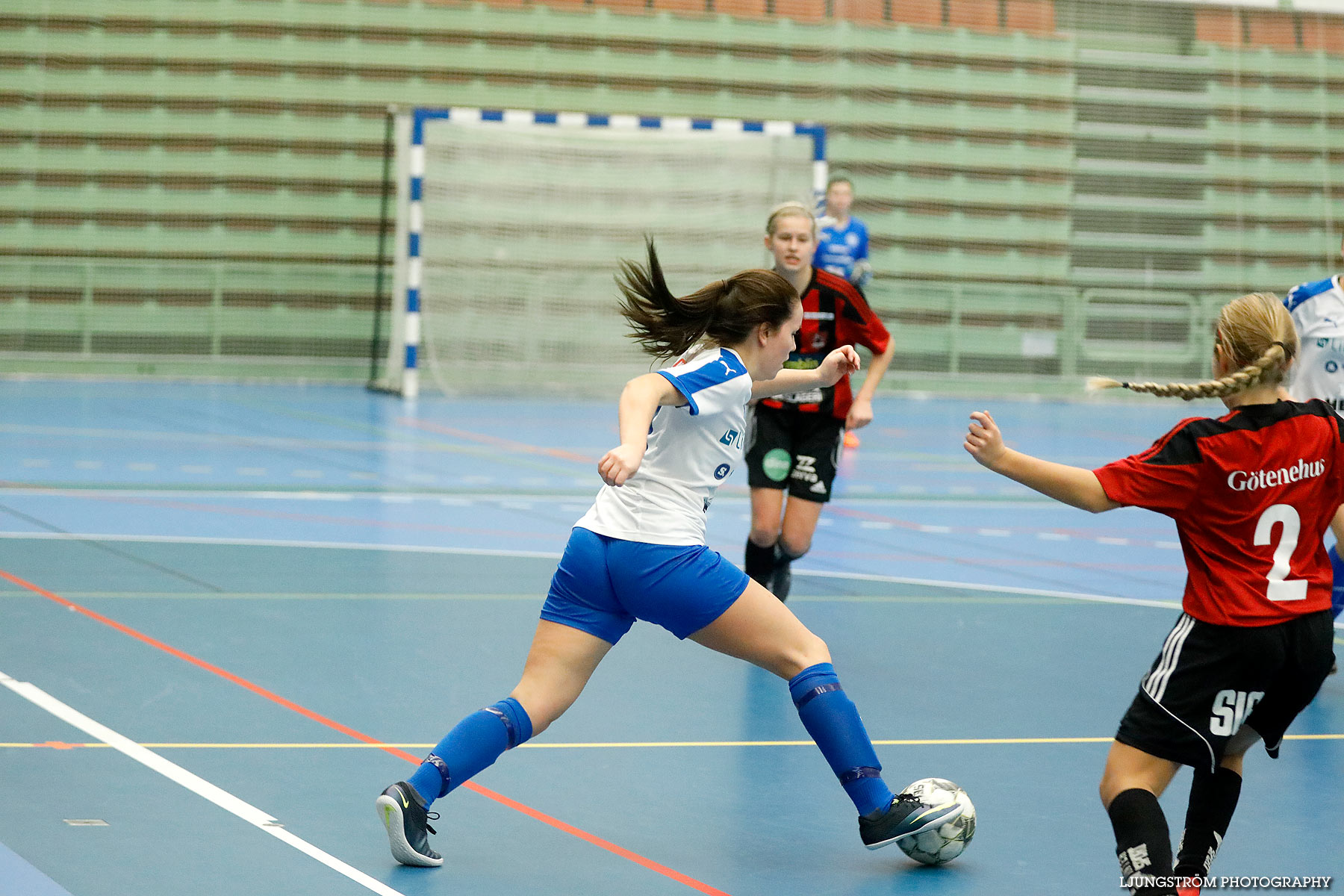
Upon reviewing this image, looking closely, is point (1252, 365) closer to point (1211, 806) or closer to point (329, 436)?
point (1211, 806)

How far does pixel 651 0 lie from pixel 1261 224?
8730 millimetres

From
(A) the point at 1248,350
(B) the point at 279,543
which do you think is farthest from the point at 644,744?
(B) the point at 279,543

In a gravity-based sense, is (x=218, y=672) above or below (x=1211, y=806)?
below

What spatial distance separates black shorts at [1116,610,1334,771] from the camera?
3090 millimetres

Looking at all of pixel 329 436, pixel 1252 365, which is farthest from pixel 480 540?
pixel 1252 365

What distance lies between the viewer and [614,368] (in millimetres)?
18734

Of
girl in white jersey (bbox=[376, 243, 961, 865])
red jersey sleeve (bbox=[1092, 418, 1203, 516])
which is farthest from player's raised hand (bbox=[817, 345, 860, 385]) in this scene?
red jersey sleeve (bbox=[1092, 418, 1203, 516])

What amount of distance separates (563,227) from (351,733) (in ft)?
47.3

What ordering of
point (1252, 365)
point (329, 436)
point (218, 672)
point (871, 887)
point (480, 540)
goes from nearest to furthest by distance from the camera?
point (1252, 365), point (871, 887), point (218, 672), point (480, 540), point (329, 436)

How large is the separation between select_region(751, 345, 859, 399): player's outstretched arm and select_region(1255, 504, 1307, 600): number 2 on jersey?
123 cm

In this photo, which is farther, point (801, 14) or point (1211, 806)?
point (801, 14)

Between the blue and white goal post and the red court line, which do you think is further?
the blue and white goal post

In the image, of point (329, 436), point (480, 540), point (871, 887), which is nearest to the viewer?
point (871, 887)

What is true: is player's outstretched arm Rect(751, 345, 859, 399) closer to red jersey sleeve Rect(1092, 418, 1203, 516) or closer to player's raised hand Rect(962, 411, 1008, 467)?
player's raised hand Rect(962, 411, 1008, 467)
